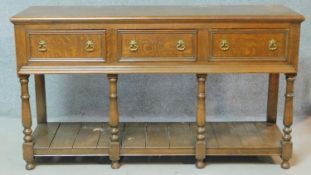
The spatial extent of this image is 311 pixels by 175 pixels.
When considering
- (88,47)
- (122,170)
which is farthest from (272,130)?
(88,47)

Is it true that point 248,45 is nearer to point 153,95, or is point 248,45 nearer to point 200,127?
point 200,127

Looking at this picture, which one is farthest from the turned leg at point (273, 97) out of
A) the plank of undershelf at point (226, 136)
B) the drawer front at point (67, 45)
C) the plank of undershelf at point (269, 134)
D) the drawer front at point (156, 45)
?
the drawer front at point (67, 45)

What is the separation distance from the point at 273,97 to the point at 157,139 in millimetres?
836

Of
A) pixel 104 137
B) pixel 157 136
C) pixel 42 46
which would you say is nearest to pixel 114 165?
pixel 104 137

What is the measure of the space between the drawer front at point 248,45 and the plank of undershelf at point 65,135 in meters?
1.02

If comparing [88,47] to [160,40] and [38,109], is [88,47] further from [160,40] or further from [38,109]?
[38,109]

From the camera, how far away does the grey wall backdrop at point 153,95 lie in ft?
14.0

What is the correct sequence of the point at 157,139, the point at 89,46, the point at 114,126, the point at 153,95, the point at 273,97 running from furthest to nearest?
the point at 153,95 < the point at 273,97 < the point at 157,139 < the point at 114,126 < the point at 89,46

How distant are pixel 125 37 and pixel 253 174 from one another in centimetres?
110

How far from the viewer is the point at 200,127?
134 inches

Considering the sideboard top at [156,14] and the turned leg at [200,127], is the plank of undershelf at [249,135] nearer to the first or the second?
the turned leg at [200,127]

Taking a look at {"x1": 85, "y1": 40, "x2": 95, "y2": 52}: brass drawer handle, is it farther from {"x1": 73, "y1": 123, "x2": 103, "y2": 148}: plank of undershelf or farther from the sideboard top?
{"x1": 73, "y1": 123, "x2": 103, "y2": 148}: plank of undershelf

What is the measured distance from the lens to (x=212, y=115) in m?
4.35

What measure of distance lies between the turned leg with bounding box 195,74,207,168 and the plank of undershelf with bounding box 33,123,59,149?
2.95 ft
